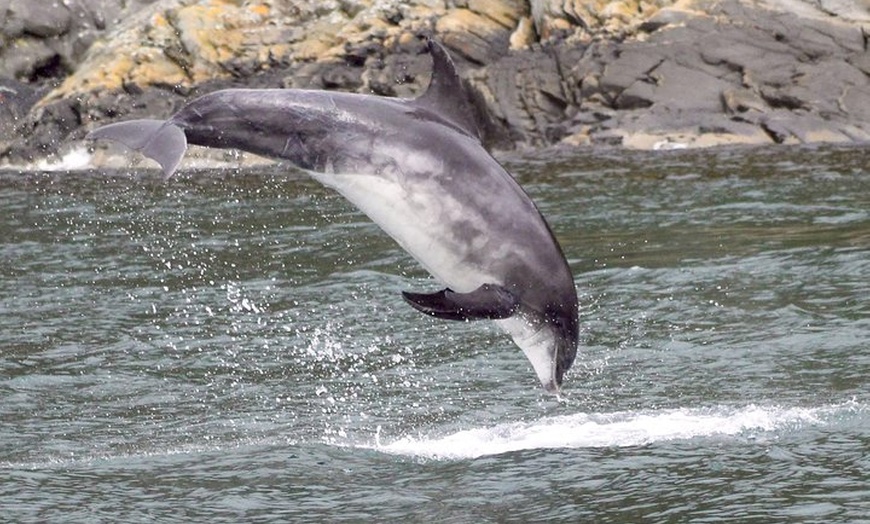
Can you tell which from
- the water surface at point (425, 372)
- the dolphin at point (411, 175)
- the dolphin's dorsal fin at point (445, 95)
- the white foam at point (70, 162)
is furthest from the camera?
the white foam at point (70, 162)

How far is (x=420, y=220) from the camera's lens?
8.91 meters

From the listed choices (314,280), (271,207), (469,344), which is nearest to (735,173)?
(271,207)

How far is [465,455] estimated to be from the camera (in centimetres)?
999

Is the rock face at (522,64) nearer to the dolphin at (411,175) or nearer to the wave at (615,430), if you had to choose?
the wave at (615,430)

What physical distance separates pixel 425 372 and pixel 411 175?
4.24 metres

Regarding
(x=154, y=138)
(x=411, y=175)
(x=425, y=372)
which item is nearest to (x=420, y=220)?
(x=411, y=175)

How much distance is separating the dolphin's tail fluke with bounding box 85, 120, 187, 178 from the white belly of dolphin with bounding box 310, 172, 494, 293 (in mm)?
786

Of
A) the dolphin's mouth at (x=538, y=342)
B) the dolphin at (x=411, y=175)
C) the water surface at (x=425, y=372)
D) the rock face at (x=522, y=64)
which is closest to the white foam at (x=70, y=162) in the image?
the rock face at (x=522, y=64)

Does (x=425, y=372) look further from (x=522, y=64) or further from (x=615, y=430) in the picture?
(x=522, y=64)

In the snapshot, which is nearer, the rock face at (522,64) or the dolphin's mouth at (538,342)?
the dolphin's mouth at (538,342)

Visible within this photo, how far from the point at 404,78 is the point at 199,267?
13003 mm

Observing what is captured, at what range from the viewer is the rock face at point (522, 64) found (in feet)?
90.3

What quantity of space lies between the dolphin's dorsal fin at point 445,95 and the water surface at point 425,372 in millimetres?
2021

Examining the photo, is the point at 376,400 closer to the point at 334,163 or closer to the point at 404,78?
the point at 334,163
